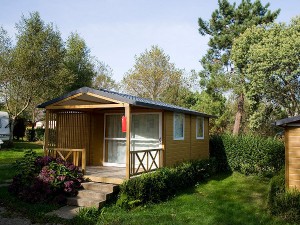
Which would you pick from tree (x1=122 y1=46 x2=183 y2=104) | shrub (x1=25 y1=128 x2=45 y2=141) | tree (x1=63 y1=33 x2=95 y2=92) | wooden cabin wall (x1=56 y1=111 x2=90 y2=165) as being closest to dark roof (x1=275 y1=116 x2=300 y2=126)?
wooden cabin wall (x1=56 y1=111 x2=90 y2=165)

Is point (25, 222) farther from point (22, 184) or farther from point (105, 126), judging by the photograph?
point (105, 126)

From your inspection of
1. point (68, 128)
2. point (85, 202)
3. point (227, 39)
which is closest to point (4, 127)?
point (68, 128)

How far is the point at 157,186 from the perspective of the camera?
877cm

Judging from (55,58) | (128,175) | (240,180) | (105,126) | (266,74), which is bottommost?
Result: (240,180)

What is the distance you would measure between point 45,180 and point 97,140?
409cm

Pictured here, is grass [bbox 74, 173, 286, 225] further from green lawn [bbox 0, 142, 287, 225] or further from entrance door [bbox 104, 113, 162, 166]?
entrance door [bbox 104, 113, 162, 166]

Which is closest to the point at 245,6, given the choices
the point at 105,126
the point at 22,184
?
the point at 105,126

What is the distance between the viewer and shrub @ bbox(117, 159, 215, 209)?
26.8 feet

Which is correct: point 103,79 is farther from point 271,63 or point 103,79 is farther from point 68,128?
point 68,128

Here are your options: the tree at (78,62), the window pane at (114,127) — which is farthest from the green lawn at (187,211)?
the tree at (78,62)

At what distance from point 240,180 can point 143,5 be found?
828 centimetres

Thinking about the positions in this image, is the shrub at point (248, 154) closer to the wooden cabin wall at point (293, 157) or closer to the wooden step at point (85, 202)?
the wooden cabin wall at point (293, 157)

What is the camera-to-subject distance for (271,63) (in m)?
20.7

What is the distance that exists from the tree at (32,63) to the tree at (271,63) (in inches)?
542
